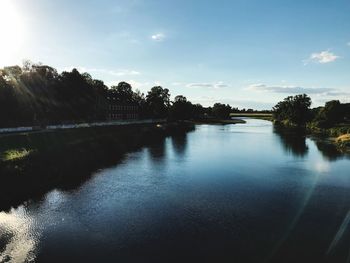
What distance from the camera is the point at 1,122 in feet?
235

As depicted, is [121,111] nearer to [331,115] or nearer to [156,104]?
[156,104]

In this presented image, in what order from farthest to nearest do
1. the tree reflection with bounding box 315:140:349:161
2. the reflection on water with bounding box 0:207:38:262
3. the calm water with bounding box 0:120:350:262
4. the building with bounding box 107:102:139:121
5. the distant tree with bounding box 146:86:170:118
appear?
the distant tree with bounding box 146:86:170:118, the building with bounding box 107:102:139:121, the tree reflection with bounding box 315:140:349:161, the calm water with bounding box 0:120:350:262, the reflection on water with bounding box 0:207:38:262

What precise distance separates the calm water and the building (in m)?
113

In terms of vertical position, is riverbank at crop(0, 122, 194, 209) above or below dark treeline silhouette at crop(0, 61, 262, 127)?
below

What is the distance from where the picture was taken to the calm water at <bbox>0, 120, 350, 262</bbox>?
22.8m

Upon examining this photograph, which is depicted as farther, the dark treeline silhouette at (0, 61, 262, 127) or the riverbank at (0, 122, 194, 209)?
the dark treeline silhouette at (0, 61, 262, 127)

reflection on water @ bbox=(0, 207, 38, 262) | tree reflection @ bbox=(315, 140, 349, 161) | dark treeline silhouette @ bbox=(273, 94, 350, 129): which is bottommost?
→ reflection on water @ bbox=(0, 207, 38, 262)

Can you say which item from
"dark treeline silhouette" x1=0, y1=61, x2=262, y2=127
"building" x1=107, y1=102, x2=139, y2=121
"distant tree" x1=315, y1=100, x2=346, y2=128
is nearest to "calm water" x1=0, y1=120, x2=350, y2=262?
"dark treeline silhouette" x1=0, y1=61, x2=262, y2=127

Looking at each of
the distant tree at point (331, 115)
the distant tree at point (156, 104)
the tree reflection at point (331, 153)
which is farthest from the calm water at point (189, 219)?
the distant tree at point (156, 104)

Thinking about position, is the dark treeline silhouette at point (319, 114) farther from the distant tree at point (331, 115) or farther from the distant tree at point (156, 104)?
the distant tree at point (156, 104)

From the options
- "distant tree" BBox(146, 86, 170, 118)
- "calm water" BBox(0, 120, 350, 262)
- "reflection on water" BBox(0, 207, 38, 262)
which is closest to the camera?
"reflection on water" BBox(0, 207, 38, 262)

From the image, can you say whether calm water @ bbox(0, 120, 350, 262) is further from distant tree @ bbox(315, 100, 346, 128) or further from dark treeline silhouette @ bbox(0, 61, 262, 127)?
distant tree @ bbox(315, 100, 346, 128)

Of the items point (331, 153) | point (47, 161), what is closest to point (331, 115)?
point (331, 153)

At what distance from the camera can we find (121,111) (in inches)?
6850
